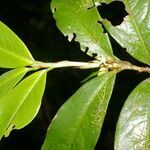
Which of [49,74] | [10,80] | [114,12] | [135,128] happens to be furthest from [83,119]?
[49,74]

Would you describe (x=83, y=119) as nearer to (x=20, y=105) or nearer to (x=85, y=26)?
(x=20, y=105)

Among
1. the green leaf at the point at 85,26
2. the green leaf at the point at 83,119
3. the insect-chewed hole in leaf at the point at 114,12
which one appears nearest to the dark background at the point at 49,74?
the insect-chewed hole in leaf at the point at 114,12

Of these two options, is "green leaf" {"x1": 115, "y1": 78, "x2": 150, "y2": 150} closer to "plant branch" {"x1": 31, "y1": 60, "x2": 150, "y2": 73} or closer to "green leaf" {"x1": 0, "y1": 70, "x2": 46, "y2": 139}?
"plant branch" {"x1": 31, "y1": 60, "x2": 150, "y2": 73}

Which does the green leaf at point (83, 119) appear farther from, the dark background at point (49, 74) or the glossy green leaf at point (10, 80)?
the dark background at point (49, 74)

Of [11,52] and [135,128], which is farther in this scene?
[11,52]

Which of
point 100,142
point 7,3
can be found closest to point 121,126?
point 100,142
